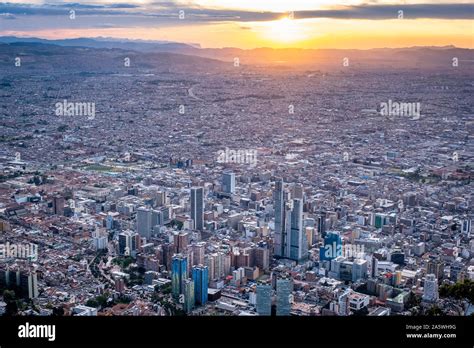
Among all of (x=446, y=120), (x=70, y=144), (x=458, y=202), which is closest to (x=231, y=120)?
(x=70, y=144)

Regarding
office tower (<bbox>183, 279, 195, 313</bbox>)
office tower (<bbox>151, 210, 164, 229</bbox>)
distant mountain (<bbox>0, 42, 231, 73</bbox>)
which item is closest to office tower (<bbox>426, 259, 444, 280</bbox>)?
office tower (<bbox>183, 279, 195, 313</bbox>)

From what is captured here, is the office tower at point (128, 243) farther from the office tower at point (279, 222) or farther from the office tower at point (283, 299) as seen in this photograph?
the office tower at point (283, 299)

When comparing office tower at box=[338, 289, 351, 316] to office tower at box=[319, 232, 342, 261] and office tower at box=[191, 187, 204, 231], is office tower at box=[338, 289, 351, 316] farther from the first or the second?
office tower at box=[191, 187, 204, 231]

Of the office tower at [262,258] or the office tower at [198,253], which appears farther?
the office tower at [262,258]

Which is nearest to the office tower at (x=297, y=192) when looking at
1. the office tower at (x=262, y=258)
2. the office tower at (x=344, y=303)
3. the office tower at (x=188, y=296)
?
the office tower at (x=262, y=258)

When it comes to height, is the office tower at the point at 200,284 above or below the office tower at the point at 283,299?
below

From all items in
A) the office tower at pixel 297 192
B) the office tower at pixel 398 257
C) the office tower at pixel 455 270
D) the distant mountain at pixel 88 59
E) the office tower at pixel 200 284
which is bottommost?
the office tower at pixel 398 257
